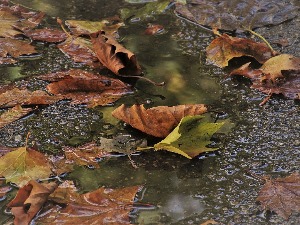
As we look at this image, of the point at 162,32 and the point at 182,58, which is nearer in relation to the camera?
the point at 182,58

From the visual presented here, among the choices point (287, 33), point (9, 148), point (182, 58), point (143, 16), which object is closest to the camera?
point (9, 148)

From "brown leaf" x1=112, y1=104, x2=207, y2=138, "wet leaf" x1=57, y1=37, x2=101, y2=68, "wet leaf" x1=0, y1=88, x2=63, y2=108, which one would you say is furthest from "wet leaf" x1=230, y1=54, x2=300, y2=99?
"wet leaf" x1=0, y1=88, x2=63, y2=108

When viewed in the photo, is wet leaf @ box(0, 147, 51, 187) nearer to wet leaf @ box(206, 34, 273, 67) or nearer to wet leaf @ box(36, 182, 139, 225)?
wet leaf @ box(36, 182, 139, 225)

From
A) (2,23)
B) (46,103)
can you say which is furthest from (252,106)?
(2,23)

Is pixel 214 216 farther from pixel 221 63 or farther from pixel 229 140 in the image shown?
pixel 221 63

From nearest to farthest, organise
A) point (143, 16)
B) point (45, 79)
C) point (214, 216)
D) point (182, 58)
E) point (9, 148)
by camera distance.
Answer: point (214, 216)
point (9, 148)
point (45, 79)
point (182, 58)
point (143, 16)

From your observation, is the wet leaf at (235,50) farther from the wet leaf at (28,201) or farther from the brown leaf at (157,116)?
the wet leaf at (28,201)

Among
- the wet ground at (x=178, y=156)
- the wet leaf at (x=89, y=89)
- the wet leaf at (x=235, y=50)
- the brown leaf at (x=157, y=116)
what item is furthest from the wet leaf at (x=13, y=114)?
the wet leaf at (x=235, y=50)
